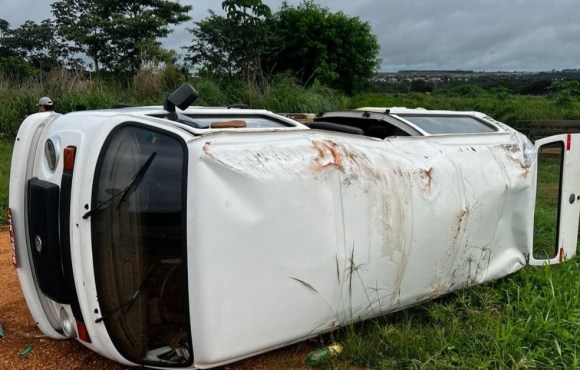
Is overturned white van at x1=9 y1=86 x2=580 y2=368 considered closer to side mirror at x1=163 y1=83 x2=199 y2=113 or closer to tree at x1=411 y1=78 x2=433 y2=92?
side mirror at x1=163 y1=83 x2=199 y2=113

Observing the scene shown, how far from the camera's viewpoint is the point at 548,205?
7.18 metres


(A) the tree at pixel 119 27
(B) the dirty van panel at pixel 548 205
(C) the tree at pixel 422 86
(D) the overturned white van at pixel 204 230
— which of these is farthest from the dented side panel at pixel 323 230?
(C) the tree at pixel 422 86

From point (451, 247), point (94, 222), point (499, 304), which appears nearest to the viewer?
point (94, 222)

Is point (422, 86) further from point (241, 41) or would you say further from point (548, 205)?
point (548, 205)

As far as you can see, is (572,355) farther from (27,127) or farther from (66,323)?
(27,127)

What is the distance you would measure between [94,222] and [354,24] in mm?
19334

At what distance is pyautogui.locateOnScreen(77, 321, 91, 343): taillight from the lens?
8.39 feet

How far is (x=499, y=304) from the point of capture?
3711mm

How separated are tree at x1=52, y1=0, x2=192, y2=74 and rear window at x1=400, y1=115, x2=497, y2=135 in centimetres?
1920

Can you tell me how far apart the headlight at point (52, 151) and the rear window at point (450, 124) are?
2.41 m

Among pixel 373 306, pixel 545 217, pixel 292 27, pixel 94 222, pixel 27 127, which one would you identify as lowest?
pixel 545 217

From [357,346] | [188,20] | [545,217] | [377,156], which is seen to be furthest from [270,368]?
[188,20]

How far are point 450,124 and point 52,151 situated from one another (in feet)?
9.56

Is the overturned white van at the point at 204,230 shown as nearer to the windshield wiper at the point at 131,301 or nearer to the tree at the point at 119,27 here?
the windshield wiper at the point at 131,301
